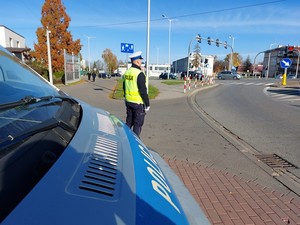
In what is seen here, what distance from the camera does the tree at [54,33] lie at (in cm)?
3067

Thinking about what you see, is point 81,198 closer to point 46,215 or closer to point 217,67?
point 46,215

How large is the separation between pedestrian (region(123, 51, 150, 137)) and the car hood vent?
136 inches

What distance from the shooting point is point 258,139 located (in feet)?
21.0

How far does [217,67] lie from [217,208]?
11503 cm

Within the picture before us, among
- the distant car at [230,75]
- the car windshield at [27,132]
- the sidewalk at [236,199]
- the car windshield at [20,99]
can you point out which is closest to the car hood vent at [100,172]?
the car windshield at [27,132]

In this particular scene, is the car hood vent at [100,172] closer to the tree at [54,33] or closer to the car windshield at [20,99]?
the car windshield at [20,99]

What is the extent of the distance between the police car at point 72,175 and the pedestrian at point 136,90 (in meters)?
3.08

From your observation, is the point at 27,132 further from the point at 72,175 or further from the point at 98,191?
the point at 98,191

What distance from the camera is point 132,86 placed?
17.0 feet

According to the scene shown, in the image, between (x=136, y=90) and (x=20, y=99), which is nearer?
(x=20, y=99)

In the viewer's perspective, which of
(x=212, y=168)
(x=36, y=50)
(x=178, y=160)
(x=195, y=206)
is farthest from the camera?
(x=36, y=50)

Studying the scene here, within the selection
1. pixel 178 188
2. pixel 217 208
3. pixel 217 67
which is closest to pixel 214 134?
pixel 217 208

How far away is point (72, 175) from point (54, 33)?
3330 cm

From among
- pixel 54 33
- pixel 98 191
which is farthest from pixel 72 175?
pixel 54 33
